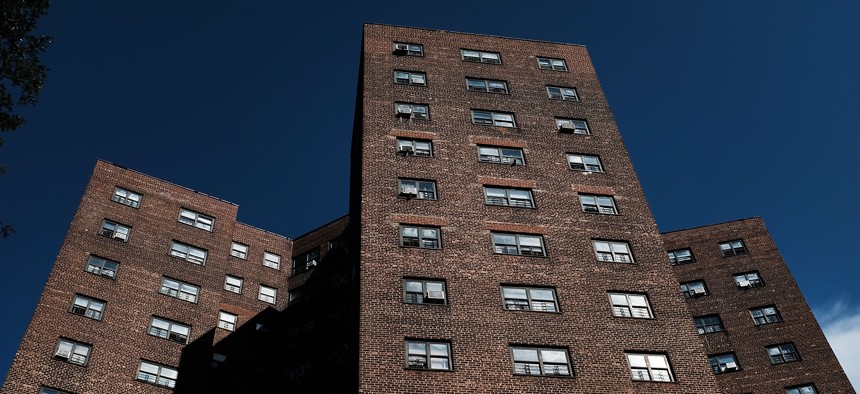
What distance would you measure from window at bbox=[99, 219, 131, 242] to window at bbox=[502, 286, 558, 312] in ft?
84.9

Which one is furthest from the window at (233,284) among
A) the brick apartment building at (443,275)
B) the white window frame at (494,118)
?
the white window frame at (494,118)

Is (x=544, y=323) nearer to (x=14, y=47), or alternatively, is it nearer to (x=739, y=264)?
(x=14, y=47)

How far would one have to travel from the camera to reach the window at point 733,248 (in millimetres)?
53062

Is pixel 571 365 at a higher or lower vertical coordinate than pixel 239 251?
lower

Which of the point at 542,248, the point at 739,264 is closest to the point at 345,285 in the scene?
the point at 542,248

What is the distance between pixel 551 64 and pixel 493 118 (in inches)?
313

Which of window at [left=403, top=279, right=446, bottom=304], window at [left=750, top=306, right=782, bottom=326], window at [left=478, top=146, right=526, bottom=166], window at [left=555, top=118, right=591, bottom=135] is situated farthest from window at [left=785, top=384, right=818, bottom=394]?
window at [left=403, top=279, right=446, bottom=304]

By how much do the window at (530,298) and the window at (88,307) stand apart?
23.3 metres

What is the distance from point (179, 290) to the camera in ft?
145

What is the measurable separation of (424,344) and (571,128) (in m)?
16.7

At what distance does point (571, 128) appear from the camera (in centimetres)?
3928

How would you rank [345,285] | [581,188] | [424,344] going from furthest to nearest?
[345,285], [581,188], [424,344]

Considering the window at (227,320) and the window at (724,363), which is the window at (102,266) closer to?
the window at (227,320)

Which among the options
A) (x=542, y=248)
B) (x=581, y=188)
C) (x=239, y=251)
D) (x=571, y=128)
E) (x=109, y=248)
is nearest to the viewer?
(x=542, y=248)
